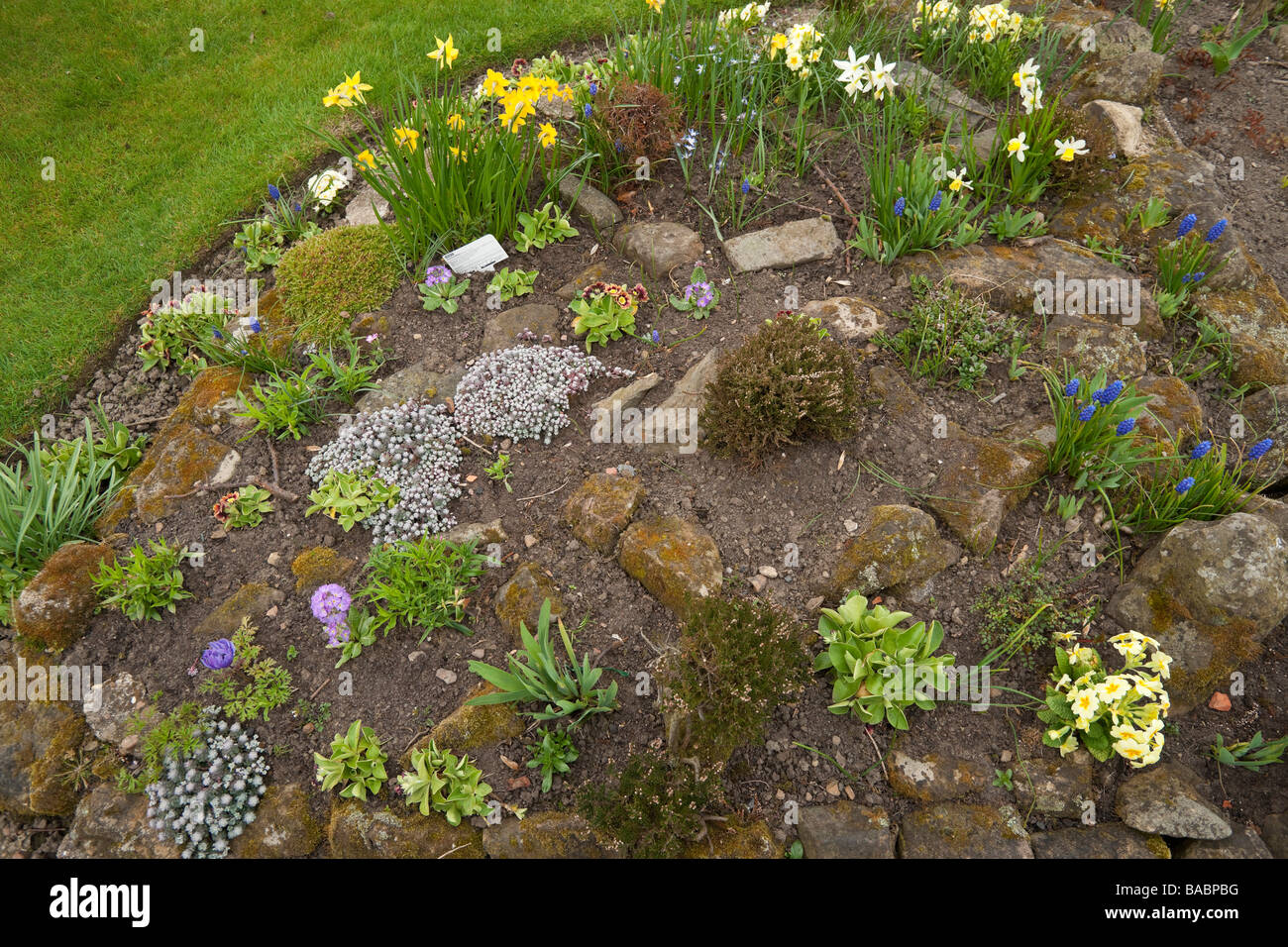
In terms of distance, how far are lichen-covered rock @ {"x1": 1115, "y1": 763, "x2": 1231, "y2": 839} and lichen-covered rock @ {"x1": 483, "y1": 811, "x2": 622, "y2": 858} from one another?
78.5 inches

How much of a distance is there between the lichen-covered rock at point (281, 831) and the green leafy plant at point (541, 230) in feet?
11.4

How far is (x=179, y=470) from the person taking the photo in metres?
4.00

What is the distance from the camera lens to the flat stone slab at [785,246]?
4.57m

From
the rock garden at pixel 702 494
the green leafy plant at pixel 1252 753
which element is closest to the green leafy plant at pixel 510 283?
the rock garden at pixel 702 494

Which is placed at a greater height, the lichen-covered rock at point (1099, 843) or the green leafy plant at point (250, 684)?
the green leafy plant at point (250, 684)

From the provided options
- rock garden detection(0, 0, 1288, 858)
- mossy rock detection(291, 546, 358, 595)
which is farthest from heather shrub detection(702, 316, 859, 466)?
mossy rock detection(291, 546, 358, 595)

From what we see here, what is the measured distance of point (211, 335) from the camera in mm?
4668

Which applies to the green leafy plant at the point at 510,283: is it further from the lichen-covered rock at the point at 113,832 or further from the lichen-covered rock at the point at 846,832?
the lichen-covered rock at the point at 846,832

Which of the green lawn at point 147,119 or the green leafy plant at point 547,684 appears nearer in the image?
the green leafy plant at point 547,684

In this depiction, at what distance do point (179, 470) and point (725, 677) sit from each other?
3.28 metres

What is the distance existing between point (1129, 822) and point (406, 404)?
3860 mm
